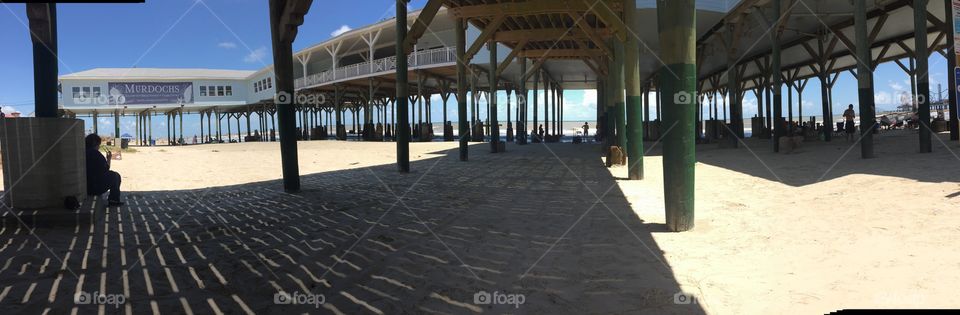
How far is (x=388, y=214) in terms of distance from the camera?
239 inches

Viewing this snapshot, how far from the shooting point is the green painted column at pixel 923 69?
30.9 feet

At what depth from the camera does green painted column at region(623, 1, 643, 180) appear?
990 cm

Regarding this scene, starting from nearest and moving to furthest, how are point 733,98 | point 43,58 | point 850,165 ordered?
point 43,58 < point 850,165 < point 733,98

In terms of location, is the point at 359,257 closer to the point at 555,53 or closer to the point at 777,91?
the point at 777,91

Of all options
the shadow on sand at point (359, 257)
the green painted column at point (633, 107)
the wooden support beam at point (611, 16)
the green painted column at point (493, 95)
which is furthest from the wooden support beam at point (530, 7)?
the shadow on sand at point (359, 257)

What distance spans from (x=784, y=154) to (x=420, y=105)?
81.4 feet

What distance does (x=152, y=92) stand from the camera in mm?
46281

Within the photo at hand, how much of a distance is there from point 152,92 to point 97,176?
47.5 metres

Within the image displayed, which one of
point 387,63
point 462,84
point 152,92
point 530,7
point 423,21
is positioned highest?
point 152,92

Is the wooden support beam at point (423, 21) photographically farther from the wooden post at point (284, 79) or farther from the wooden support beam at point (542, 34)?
the wooden support beam at point (542, 34)

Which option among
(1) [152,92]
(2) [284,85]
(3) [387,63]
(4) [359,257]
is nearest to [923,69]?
(4) [359,257]

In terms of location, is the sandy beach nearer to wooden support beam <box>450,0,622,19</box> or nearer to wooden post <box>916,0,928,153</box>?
wooden post <box>916,0,928,153</box>

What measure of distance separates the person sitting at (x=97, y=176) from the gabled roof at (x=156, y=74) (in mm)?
43896

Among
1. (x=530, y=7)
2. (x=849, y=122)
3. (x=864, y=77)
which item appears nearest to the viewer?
(x=864, y=77)
